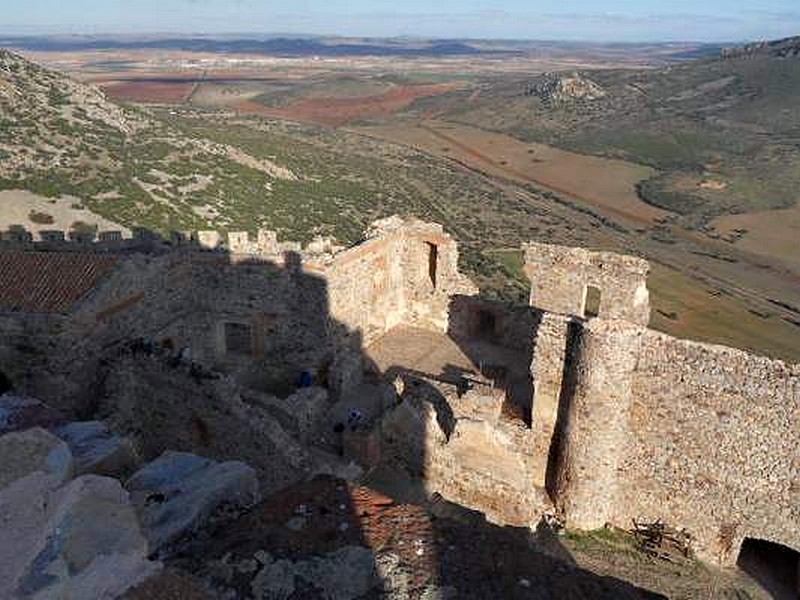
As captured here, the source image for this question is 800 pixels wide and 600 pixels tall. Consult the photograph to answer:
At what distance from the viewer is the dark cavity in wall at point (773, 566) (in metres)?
14.5

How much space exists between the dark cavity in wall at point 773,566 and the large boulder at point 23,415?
13188 millimetres

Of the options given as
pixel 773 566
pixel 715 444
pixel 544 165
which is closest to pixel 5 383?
pixel 715 444

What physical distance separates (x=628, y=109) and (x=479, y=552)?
11157cm

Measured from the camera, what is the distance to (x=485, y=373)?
19.2 metres

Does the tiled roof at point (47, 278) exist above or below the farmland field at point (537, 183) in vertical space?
above

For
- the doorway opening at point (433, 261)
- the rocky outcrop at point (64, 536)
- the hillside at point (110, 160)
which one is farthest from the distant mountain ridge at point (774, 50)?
the rocky outcrop at point (64, 536)

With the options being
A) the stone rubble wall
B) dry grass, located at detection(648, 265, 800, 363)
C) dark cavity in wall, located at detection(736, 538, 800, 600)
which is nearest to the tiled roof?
the stone rubble wall

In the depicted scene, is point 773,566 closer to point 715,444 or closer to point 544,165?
point 715,444

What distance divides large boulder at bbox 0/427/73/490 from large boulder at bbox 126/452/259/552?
1.99 feet

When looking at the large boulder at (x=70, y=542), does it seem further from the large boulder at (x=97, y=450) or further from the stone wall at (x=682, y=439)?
the stone wall at (x=682, y=439)

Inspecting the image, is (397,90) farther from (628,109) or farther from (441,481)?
(441,481)

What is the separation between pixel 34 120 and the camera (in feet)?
156

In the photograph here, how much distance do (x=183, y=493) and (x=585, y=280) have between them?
13628 mm

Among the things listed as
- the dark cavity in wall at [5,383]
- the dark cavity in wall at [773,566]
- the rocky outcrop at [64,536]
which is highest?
the rocky outcrop at [64,536]
